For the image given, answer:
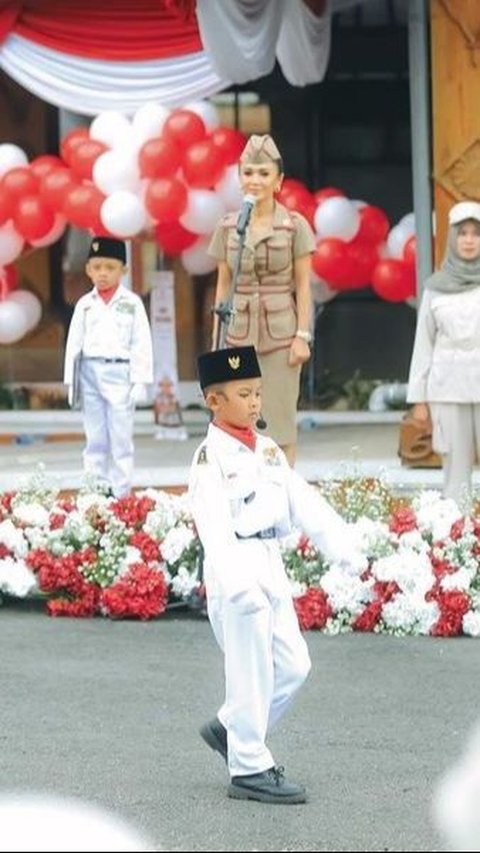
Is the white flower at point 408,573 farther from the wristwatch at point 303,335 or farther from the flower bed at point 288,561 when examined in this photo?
the wristwatch at point 303,335

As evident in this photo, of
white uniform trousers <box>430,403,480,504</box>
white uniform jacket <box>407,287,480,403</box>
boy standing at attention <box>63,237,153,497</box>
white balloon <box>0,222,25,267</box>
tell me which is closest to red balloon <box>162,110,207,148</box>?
white balloon <box>0,222,25,267</box>

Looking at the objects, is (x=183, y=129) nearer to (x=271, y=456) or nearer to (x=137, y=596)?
(x=137, y=596)

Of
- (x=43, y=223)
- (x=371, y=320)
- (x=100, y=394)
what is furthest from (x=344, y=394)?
(x=100, y=394)

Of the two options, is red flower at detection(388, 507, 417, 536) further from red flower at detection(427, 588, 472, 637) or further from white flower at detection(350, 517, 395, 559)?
red flower at detection(427, 588, 472, 637)

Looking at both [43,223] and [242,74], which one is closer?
[242,74]

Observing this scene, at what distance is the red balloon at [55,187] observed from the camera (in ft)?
40.7

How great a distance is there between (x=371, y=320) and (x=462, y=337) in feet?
22.2

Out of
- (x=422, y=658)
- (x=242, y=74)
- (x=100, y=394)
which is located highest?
(x=242, y=74)

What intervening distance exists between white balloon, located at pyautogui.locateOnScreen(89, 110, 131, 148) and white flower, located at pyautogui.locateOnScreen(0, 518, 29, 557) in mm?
4164

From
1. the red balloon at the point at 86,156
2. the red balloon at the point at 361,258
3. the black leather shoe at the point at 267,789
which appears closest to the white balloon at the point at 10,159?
the red balloon at the point at 86,156

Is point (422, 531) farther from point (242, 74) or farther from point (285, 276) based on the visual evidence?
point (242, 74)

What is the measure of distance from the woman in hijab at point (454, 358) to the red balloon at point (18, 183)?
418 cm

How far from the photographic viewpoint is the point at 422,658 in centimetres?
739

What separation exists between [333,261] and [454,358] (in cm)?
406
